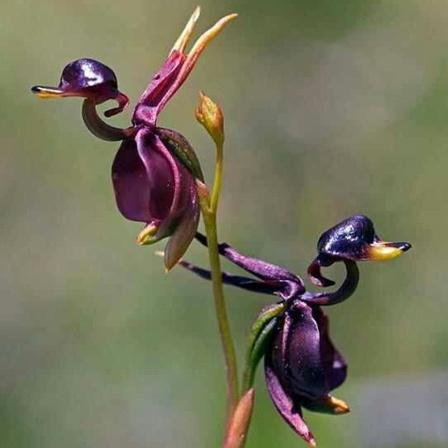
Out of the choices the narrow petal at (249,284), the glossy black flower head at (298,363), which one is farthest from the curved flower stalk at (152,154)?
the glossy black flower head at (298,363)

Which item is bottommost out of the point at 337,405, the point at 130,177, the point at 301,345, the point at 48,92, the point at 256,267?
the point at 337,405

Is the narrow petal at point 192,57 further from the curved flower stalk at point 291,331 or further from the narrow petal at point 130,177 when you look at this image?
the curved flower stalk at point 291,331

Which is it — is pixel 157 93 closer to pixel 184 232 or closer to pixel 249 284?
pixel 184 232

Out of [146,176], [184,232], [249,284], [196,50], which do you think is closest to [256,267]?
[249,284]

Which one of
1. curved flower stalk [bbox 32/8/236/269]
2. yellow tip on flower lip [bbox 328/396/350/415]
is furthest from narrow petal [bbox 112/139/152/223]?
yellow tip on flower lip [bbox 328/396/350/415]

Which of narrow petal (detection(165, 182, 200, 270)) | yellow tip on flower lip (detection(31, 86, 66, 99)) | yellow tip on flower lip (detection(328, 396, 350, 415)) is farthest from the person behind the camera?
yellow tip on flower lip (detection(328, 396, 350, 415))

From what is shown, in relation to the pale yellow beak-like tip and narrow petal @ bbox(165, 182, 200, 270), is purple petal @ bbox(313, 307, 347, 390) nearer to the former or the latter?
the pale yellow beak-like tip
